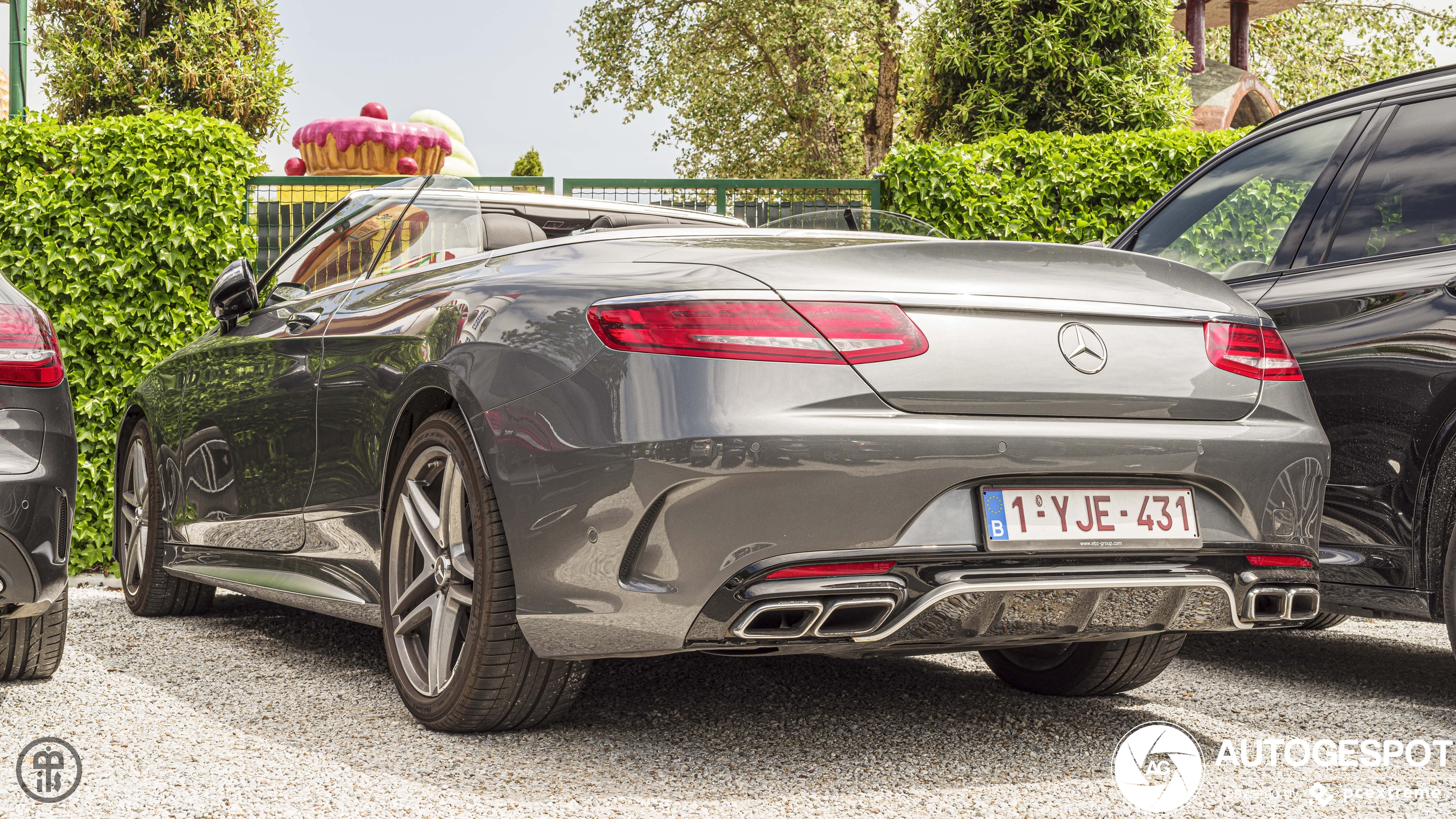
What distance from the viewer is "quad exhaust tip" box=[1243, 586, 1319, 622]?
9.81 feet

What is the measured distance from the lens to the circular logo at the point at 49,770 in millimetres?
2885

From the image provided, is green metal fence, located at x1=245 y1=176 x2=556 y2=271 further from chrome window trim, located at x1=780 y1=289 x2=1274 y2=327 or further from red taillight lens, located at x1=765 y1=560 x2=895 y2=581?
red taillight lens, located at x1=765 y1=560 x2=895 y2=581

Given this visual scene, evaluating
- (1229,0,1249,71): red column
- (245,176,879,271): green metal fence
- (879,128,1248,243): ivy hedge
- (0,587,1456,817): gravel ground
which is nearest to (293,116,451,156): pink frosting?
(245,176,879,271): green metal fence

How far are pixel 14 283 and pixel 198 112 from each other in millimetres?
1300

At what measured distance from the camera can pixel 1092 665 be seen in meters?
3.82

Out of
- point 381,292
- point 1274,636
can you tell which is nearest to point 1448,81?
point 1274,636

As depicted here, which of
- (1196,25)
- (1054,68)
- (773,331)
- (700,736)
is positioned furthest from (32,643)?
(1196,25)

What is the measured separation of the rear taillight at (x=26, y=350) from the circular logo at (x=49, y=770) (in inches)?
36.8

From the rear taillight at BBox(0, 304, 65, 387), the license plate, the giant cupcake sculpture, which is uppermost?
the giant cupcake sculpture

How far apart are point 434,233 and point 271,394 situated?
31.2 inches

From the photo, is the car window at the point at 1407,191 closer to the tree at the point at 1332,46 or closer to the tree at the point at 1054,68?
the tree at the point at 1054,68

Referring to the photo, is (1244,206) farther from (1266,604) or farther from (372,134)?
(372,134)

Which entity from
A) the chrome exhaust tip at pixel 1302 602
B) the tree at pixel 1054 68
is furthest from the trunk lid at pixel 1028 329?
the tree at pixel 1054 68

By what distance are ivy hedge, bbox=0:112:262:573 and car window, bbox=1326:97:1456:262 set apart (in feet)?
18.3
